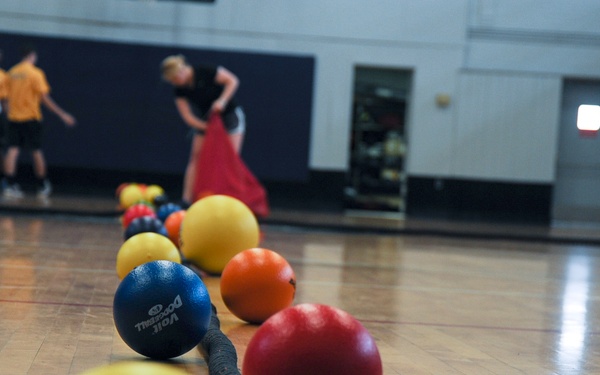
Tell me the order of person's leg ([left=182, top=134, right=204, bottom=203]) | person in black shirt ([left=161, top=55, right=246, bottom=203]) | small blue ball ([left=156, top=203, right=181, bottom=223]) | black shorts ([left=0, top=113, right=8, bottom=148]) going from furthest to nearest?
black shorts ([left=0, top=113, right=8, bottom=148])
person's leg ([left=182, top=134, right=204, bottom=203])
person in black shirt ([left=161, top=55, right=246, bottom=203])
small blue ball ([left=156, top=203, right=181, bottom=223])

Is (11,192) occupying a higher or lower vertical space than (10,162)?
lower

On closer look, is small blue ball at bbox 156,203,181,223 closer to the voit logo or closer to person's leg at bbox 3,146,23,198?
the voit logo

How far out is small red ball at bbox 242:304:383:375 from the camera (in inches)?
102

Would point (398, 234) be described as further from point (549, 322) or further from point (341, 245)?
Result: point (549, 322)

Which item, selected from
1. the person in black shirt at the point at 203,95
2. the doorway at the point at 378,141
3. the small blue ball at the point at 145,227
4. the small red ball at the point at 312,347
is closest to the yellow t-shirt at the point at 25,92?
the person in black shirt at the point at 203,95

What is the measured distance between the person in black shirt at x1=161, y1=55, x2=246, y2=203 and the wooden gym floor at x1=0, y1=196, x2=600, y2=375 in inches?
51.7

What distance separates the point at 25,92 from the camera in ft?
40.7

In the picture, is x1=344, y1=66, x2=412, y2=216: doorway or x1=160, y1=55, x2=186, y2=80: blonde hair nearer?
x1=160, y1=55, x2=186, y2=80: blonde hair

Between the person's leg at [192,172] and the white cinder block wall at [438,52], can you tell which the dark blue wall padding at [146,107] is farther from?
the person's leg at [192,172]

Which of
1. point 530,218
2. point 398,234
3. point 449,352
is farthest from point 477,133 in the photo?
point 449,352

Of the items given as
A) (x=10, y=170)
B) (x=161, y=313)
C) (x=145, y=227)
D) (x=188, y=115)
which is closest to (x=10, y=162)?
(x=10, y=170)

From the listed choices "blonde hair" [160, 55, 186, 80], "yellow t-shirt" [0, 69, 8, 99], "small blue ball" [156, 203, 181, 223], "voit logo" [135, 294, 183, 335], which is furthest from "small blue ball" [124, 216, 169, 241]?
"yellow t-shirt" [0, 69, 8, 99]

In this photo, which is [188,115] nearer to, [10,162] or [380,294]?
[10,162]

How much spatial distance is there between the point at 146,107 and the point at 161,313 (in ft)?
37.3
